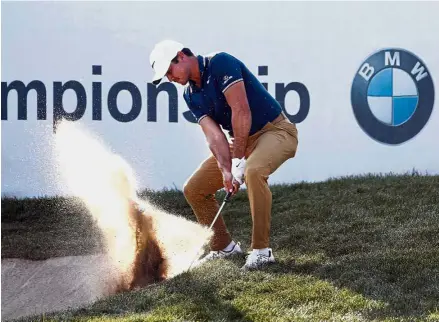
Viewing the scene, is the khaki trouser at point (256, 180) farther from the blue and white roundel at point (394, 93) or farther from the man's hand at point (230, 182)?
the blue and white roundel at point (394, 93)

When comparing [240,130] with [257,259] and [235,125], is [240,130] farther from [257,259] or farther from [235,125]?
[257,259]

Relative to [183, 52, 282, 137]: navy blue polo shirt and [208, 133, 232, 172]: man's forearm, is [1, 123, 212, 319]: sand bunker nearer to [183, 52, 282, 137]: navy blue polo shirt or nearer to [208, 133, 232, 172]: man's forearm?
[208, 133, 232, 172]: man's forearm

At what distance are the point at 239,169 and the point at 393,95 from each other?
4.30m

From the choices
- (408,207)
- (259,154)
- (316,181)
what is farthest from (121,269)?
(316,181)

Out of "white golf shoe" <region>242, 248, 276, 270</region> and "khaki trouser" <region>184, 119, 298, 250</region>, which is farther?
"white golf shoe" <region>242, 248, 276, 270</region>

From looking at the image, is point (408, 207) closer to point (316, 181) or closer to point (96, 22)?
point (316, 181)

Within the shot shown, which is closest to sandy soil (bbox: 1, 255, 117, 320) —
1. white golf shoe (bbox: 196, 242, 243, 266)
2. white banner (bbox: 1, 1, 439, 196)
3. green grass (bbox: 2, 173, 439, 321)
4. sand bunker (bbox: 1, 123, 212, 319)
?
sand bunker (bbox: 1, 123, 212, 319)

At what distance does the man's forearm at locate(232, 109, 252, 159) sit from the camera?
597cm

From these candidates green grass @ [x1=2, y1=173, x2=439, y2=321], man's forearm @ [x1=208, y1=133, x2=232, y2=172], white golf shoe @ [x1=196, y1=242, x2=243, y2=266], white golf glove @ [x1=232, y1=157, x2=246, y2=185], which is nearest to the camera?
green grass @ [x1=2, y1=173, x2=439, y2=321]

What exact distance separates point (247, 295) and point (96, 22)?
17.9ft

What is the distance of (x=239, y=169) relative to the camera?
19.9 ft

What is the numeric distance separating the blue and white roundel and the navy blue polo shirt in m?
3.82

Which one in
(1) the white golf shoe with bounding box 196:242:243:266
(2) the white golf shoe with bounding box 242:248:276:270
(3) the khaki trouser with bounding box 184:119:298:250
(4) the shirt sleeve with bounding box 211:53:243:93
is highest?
(4) the shirt sleeve with bounding box 211:53:243:93

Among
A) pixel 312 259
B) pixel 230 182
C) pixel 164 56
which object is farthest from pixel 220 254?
pixel 164 56
